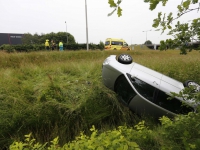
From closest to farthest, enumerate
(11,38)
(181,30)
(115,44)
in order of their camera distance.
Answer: (181,30) → (115,44) → (11,38)

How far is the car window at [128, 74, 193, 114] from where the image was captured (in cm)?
295

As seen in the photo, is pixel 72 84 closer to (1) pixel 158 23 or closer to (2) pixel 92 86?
(2) pixel 92 86

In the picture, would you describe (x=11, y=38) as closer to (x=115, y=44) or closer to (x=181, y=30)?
(x=115, y=44)

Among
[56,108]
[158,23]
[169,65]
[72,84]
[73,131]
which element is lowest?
[73,131]

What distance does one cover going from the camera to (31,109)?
355 cm

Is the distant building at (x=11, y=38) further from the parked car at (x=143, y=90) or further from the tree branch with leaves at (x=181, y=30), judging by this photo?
the tree branch with leaves at (x=181, y=30)

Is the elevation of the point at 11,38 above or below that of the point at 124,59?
above

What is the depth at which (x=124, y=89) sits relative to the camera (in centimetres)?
339

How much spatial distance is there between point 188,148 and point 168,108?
69.3 inches

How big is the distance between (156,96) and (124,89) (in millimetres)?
690

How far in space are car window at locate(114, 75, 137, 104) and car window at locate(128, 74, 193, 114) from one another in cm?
13

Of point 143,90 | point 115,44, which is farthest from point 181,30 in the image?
point 115,44

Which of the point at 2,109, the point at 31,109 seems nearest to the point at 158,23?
the point at 31,109

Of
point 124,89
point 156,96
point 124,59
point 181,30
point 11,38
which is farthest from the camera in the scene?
point 11,38
